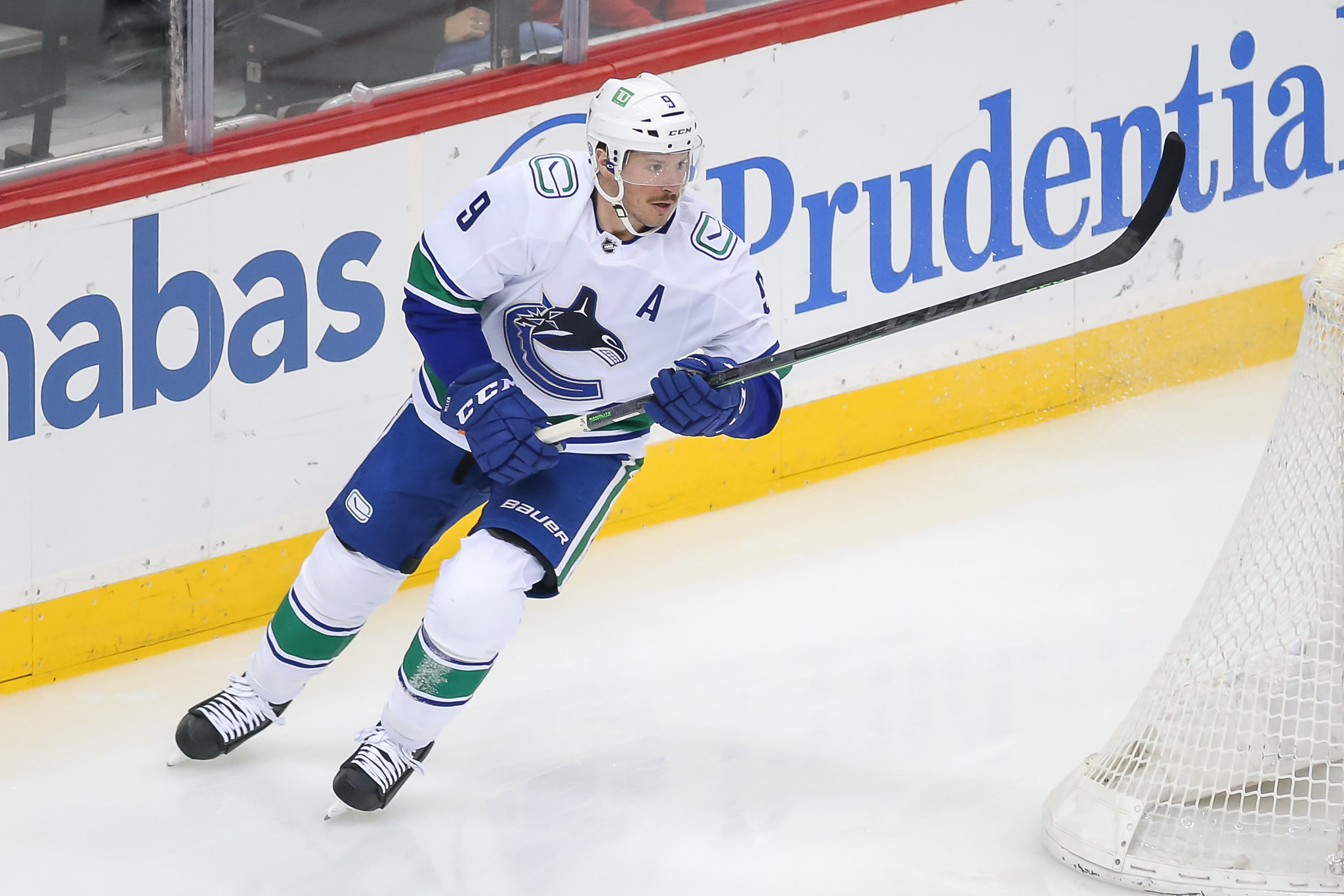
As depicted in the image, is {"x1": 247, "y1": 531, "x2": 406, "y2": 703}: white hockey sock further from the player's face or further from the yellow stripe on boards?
the player's face

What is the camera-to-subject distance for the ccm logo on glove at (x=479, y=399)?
3.08 meters

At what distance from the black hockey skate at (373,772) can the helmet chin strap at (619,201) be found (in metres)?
0.89

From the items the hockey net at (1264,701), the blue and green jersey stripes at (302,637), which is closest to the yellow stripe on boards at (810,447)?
the blue and green jersey stripes at (302,637)

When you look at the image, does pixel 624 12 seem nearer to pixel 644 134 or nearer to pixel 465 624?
pixel 644 134

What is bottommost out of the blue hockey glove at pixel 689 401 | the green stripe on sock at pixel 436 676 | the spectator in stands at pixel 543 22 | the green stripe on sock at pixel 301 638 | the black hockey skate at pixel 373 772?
the black hockey skate at pixel 373 772

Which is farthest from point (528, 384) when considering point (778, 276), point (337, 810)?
point (778, 276)

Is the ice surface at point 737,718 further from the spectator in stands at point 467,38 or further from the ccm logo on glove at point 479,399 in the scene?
the spectator in stands at point 467,38

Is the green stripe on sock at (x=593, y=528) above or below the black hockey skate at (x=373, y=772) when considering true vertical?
above

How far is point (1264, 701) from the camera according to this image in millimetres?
3143

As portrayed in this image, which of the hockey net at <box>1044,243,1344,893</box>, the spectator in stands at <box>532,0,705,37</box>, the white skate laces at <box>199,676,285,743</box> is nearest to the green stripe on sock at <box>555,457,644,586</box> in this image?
the white skate laces at <box>199,676,285,743</box>

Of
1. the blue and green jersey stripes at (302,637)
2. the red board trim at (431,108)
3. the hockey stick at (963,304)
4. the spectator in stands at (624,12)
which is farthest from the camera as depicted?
the spectator in stands at (624,12)

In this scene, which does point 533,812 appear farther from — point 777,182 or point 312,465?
point 777,182

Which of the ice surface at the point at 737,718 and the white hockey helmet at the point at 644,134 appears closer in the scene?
the white hockey helmet at the point at 644,134

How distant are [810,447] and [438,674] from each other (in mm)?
1803
